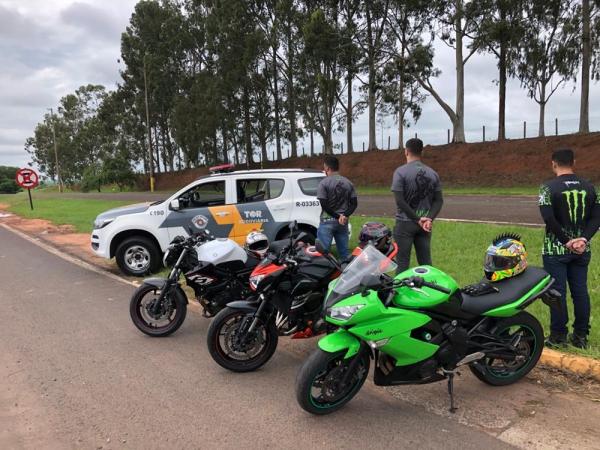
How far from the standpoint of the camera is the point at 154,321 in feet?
18.4

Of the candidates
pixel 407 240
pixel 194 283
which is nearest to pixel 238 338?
pixel 194 283

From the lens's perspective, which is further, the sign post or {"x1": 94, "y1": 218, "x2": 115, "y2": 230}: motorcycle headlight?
the sign post

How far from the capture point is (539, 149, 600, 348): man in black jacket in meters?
4.20

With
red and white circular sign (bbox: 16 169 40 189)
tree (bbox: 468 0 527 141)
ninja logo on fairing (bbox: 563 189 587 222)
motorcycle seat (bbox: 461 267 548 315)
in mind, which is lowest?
motorcycle seat (bbox: 461 267 548 315)

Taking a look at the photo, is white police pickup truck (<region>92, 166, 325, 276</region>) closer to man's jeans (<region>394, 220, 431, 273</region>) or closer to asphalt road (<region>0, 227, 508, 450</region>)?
asphalt road (<region>0, 227, 508, 450</region>)

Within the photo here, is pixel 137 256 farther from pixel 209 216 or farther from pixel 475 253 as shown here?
pixel 475 253

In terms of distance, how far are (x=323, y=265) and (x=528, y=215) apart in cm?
1019

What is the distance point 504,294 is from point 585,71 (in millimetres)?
27300

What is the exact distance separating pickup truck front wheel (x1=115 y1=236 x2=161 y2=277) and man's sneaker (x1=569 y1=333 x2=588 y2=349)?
6.71 meters

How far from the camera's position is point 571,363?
14.0 feet

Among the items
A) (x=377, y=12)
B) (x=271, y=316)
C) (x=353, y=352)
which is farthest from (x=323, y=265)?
(x=377, y=12)

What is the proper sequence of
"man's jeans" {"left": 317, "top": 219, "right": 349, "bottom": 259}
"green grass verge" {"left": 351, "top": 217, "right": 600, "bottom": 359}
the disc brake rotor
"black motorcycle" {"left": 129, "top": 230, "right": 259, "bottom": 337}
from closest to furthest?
the disc brake rotor
"black motorcycle" {"left": 129, "top": 230, "right": 259, "bottom": 337}
"green grass verge" {"left": 351, "top": 217, "right": 600, "bottom": 359}
"man's jeans" {"left": 317, "top": 219, "right": 349, "bottom": 259}

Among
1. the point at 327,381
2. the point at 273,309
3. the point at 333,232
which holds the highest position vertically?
the point at 333,232

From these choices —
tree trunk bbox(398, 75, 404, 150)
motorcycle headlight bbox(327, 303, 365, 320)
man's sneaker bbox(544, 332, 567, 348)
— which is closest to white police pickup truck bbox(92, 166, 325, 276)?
man's sneaker bbox(544, 332, 567, 348)
